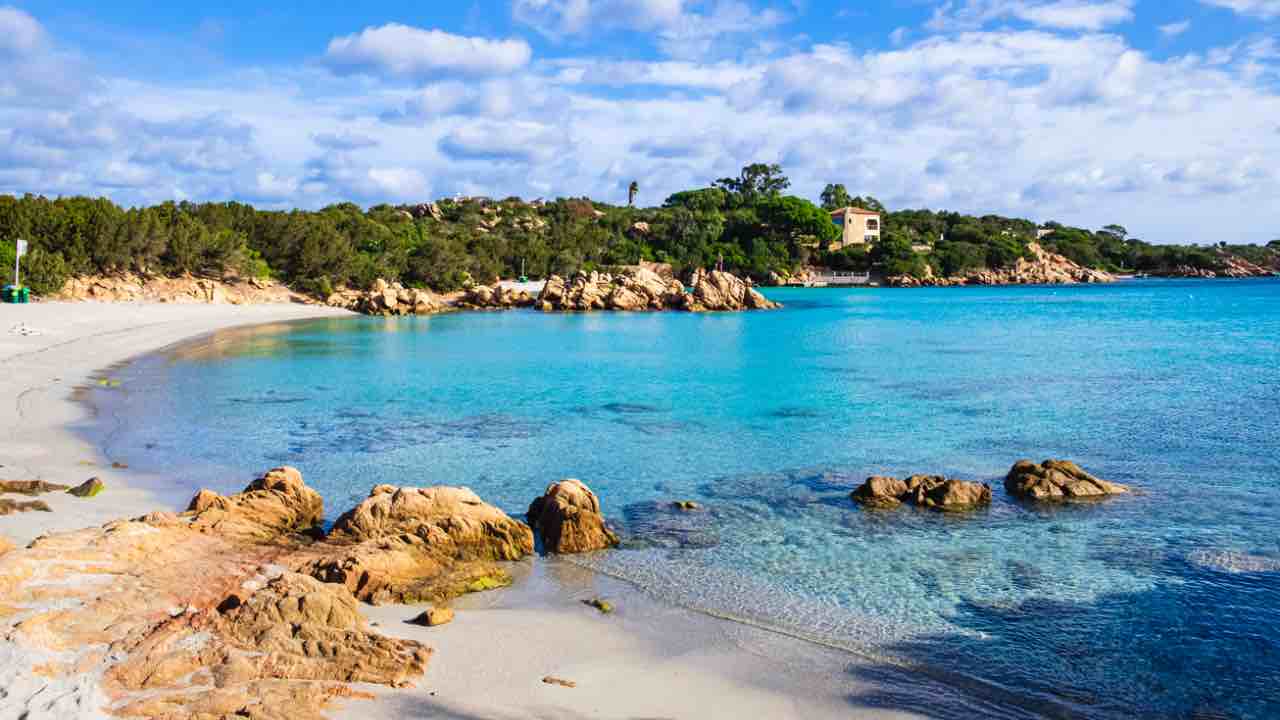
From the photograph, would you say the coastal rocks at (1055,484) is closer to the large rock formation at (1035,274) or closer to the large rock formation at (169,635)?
the large rock formation at (169,635)

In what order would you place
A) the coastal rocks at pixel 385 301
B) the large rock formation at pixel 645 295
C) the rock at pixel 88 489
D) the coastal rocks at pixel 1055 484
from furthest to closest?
the large rock formation at pixel 645 295 → the coastal rocks at pixel 385 301 → the coastal rocks at pixel 1055 484 → the rock at pixel 88 489

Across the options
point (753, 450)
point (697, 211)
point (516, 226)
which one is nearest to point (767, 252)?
point (697, 211)

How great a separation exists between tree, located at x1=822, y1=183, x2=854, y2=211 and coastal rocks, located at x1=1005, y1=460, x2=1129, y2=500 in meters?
137

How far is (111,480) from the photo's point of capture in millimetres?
12742

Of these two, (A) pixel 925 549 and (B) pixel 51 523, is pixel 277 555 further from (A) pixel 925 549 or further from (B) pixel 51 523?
(A) pixel 925 549

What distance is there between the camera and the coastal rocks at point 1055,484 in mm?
12672

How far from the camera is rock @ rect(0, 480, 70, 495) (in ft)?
36.7

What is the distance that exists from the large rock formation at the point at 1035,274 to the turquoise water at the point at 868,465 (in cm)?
9425

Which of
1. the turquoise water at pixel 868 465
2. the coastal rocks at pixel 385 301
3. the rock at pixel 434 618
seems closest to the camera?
→ the rock at pixel 434 618

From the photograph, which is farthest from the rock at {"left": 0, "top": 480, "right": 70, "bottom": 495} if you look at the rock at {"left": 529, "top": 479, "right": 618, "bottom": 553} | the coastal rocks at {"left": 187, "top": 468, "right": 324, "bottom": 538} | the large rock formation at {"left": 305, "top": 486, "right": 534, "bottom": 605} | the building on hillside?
the building on hillside

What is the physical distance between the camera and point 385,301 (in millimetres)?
60531

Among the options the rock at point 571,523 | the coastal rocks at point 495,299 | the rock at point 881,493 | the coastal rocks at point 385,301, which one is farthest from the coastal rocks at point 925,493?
the coastal rocks at point 495,299

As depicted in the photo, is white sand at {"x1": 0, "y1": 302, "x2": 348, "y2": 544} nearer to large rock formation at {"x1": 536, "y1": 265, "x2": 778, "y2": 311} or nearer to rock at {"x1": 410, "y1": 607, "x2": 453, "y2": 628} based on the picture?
rock at {"x1": 410, "y1": 607, "x2": 453, "y2": 628}

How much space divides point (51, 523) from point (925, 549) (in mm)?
9492
